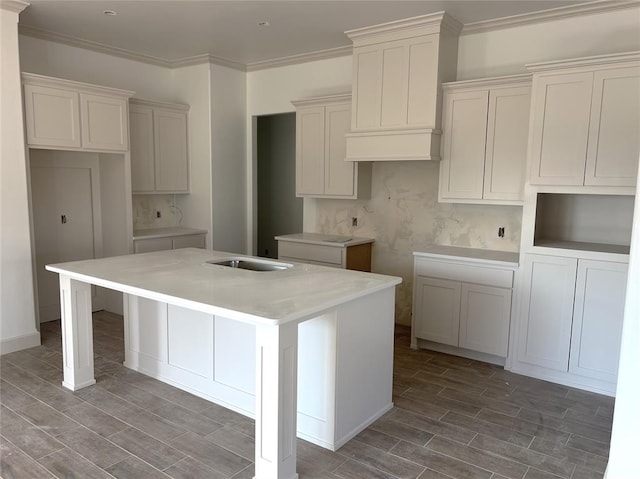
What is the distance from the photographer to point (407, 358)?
3889mm

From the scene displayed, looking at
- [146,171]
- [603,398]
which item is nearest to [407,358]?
[603,398]

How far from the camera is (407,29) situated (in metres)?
3.89

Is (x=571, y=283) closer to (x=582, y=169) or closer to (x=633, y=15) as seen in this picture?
(x=582, y=169)

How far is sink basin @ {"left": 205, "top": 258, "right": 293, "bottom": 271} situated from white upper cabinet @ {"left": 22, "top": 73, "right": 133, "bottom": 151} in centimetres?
197

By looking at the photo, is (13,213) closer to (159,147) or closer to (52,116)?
(52,116)

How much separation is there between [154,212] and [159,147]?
2.58ft

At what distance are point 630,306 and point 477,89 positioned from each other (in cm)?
246

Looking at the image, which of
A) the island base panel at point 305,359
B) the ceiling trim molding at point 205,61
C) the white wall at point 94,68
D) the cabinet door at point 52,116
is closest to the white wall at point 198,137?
the ceiling trim molding at point 205,61

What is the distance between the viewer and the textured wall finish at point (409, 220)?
4137mm

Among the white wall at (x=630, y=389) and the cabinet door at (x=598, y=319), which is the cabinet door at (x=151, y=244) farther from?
the white wall at (x=630, y=389)

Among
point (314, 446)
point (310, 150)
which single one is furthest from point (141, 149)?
point (314, 446)

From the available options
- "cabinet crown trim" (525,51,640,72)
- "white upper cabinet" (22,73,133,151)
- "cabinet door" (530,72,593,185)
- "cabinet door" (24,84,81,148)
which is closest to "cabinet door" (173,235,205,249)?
"white upper cabinet" (22,73,133,151)

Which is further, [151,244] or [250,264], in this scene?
[151,244]

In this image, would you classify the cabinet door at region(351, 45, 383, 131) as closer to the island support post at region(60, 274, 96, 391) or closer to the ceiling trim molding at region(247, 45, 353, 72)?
the ceiling trim molding at region(247, 45, 353, 72)
